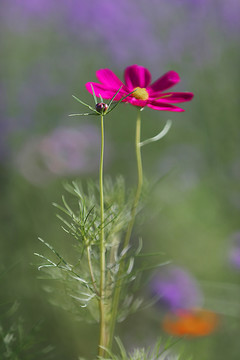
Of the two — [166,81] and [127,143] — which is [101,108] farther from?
[127,143]

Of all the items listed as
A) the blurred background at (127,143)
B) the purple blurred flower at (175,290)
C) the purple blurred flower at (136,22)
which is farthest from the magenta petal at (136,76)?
the purple blurred flower at (136,22)

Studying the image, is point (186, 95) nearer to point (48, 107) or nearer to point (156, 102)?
point (156, 102)

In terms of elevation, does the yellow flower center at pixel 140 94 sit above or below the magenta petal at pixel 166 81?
below

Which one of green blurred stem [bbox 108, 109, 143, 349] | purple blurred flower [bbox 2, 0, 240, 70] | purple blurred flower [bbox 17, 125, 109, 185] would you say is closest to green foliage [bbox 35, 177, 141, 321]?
green blurred stem [bbox 108, 109, 143, 349]

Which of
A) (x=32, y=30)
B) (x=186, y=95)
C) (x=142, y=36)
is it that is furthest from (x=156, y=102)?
(x=32, y=30)

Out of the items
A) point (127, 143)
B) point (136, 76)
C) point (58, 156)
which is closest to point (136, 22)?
point (127, 143)

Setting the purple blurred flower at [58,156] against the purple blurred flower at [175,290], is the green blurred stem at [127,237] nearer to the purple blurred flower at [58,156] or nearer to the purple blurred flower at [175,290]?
the purple blurred flower at [175,290]
